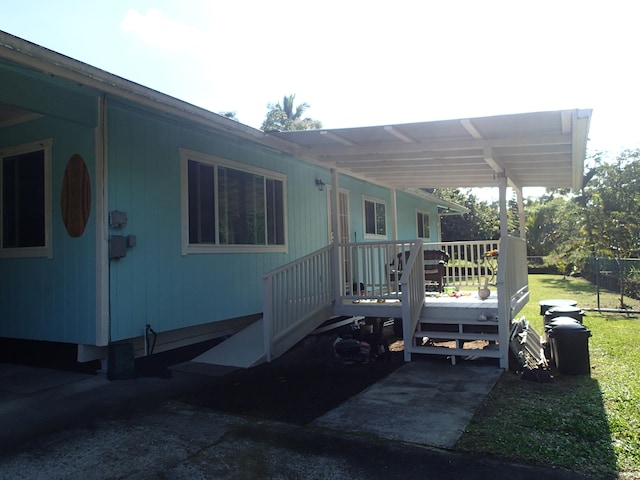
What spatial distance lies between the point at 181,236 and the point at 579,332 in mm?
4857

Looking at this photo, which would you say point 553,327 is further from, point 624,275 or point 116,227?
point 624,275

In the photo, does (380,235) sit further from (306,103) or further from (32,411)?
(306,103)

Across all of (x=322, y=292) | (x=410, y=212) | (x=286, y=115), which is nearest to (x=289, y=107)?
(x=286, y=115)

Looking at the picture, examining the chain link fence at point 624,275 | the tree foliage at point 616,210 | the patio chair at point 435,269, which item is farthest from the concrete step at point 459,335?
the tree foliage at point 616,210

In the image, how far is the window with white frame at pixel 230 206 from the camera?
6270 millimetres

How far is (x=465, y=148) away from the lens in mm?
6379

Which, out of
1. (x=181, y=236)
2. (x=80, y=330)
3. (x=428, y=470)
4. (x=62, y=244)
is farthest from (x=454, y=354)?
(x=62, y=244)

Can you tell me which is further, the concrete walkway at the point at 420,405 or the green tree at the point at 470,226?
the green tree at the point at 470,226

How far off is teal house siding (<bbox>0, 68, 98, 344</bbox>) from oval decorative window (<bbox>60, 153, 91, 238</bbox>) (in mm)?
71

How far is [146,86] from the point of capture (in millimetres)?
4934

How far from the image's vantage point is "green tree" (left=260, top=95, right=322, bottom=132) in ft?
133

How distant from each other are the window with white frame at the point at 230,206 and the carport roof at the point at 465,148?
2.97 ft

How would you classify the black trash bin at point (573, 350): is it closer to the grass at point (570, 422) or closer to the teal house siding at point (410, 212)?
the grass at point (570, 422)

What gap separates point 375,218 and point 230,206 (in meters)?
5.28
